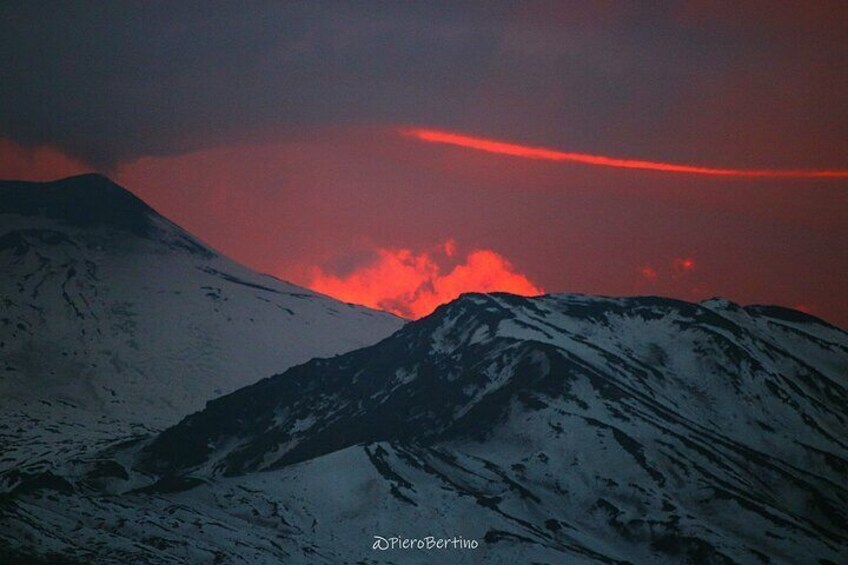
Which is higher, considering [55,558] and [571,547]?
[571,547]

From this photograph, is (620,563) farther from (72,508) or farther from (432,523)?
(72,508)

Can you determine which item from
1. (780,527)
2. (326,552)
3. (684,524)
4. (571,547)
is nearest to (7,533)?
(326,552)

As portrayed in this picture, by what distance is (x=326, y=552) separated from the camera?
598 ft

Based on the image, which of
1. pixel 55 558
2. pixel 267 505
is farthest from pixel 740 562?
pixel 55 558

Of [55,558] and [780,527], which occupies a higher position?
[780,527]

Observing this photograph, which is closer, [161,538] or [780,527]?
Result: [161,538]

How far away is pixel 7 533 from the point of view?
17875cm

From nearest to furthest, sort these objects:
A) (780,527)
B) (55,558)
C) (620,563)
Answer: (55,558), (620,563), (780,527)

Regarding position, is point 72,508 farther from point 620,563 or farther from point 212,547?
point 620,563

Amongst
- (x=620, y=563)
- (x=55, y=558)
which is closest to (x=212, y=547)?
(x=55, y=558)

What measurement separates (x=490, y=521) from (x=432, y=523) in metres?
7.32

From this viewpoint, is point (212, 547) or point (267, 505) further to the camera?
point (267, 505)

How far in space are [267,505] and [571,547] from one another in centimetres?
3850

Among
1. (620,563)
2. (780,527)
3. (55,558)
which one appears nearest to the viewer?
(55,558)
